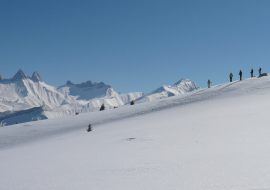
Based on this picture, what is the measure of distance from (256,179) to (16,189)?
17.4 ft

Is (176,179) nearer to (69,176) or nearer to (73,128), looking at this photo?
(69,176)

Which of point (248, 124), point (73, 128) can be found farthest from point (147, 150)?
point (73, 128)

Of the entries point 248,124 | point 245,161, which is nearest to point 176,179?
point 245,161

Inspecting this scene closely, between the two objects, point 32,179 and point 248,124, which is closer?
point 32,179

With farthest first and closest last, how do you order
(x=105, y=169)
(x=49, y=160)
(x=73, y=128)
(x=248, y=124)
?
(x=73, y=128) → (x=248, y=124) → (x=49, y=160) → (x=105, y=169)

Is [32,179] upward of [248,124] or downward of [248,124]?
downward

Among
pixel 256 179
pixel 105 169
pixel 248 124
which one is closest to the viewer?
pixel 256 179

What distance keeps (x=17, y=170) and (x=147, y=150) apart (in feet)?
14.0

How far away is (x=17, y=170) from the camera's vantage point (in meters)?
6.25

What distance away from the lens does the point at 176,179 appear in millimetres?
4438

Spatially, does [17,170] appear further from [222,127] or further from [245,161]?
[222,127]

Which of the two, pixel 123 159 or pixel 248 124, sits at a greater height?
pixel 248 124

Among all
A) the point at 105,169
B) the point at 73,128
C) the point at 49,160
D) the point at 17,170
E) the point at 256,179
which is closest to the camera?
the point at 256,179

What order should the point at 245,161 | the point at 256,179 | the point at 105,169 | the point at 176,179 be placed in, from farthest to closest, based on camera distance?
1. the point at 105,169
2. the point at 245,161
3. the point at 176,179
4. the point at 256,179
